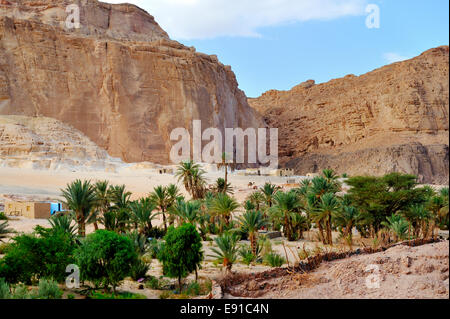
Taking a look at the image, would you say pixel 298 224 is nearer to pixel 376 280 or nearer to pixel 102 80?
pixel 376 280

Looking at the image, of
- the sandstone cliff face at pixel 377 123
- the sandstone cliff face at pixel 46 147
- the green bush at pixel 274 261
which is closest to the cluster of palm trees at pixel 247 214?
the green bush at pixel 274 261

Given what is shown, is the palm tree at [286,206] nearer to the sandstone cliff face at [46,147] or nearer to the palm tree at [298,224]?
the palm tree at [298,224]

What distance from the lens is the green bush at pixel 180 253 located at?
12289mm

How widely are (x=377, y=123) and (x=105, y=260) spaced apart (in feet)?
243

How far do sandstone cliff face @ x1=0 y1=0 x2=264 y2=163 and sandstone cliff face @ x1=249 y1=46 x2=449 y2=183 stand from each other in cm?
2543

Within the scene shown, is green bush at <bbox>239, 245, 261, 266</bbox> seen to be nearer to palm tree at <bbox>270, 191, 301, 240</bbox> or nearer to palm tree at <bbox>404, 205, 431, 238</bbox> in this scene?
palm tree at <bbox>270, 191, 301, 240</bbox>

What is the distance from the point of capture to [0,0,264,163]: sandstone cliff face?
53.2 metres

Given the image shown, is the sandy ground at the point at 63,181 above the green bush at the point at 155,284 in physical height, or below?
above

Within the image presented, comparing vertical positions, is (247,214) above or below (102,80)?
below

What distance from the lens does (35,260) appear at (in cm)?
1220

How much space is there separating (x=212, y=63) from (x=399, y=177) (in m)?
50.1

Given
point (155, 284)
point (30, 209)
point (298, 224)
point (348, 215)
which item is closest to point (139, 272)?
point (155, 284)

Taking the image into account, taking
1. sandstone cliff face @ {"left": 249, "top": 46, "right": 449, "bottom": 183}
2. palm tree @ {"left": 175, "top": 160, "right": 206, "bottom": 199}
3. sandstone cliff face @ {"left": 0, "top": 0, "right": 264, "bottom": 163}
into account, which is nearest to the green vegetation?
palm tree @ {"left": 175, "top": 160, "right": 206, "bottom": 199}

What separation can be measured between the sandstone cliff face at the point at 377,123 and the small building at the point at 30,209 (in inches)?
2142
